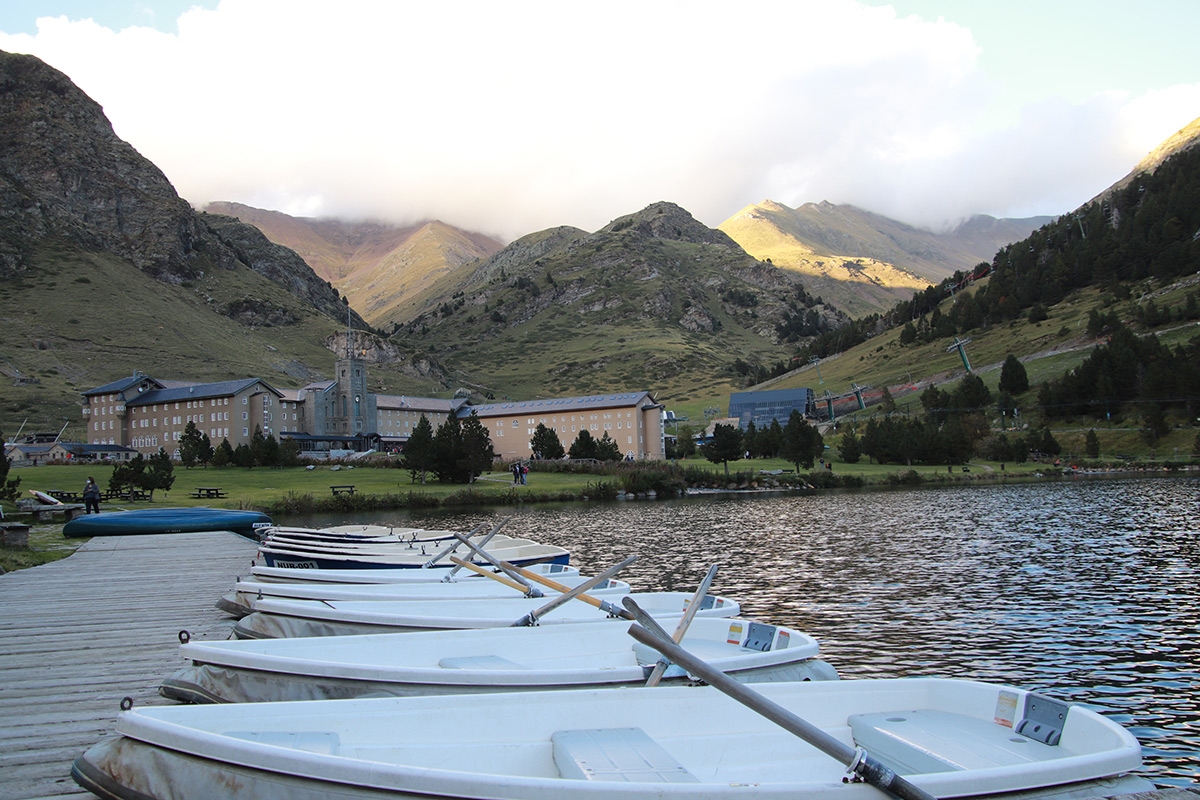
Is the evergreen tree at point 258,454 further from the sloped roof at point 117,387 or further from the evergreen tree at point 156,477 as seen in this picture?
the sloped roof at point 117,387

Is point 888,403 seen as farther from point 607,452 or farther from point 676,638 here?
point 676,638

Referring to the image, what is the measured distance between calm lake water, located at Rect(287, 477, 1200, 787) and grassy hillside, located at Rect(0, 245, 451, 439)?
11175cm

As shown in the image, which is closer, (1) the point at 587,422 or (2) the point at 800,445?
(2) the point at 800,445

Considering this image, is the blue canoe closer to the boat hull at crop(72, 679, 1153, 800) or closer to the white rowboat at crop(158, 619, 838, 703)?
the white rowboat at crop(158, 619, 838, 703)

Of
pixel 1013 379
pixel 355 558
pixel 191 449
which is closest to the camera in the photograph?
pixel 355 558

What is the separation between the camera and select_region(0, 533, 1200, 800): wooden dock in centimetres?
742

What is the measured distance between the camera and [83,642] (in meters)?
12.5

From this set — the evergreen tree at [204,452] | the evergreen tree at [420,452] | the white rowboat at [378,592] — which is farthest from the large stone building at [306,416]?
the white rowboat at [378,592]

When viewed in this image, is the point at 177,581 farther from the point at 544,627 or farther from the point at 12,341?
the point at 12,341

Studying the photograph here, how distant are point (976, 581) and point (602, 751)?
2252 centimetres

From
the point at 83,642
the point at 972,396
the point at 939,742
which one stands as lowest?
the point at 83,642

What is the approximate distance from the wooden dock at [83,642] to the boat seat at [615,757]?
3.99m

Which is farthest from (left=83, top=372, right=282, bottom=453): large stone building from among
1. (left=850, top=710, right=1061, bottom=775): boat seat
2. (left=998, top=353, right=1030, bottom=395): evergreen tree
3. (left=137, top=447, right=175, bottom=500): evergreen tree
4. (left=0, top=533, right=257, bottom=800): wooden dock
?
(left=850, top=710, right=1061, bottom=775): boat seat

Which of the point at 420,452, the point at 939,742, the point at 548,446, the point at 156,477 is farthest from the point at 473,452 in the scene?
the point at 939,742
